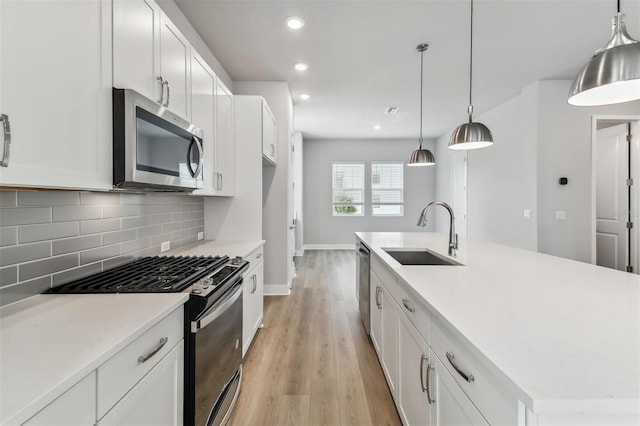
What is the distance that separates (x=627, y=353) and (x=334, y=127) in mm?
6263

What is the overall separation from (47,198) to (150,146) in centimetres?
46

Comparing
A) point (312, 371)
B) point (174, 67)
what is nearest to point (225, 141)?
point (174, 67)

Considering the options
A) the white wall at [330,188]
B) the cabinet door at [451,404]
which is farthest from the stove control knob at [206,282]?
the white wall at [330,188]

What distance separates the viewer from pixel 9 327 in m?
0.92

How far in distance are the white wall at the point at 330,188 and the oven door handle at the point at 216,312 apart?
19.7 ft

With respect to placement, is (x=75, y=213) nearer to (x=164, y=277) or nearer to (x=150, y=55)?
(x=164, y=277)

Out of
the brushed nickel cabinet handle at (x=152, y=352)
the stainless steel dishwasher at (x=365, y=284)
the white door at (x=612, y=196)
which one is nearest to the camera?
the brushed nickel cabinet handle at (x=152, y=352)

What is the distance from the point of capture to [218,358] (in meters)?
1.51

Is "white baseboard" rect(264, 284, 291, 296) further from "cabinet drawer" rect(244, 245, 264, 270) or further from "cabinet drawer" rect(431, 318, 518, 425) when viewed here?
"cabinet drawer" rect(431, 318, 518, 425)

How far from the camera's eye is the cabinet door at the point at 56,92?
0.82 m

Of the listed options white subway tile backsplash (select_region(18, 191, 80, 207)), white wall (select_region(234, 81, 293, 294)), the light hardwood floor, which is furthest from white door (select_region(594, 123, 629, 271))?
white subway tile backsplash (select_region(18, 191, 80, 207))

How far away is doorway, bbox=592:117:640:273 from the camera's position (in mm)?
3967

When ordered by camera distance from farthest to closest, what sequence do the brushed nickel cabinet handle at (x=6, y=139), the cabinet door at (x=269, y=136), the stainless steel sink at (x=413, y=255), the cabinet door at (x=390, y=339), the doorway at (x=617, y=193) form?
the doorway at (x=617, y=193), the cabinet door at (x=269, y=136), the stainless steel sink at (x=413, y=255), the cabinet door at (x=390, y=339), the brushed nickel cabinet handle at (x=6, y=139)

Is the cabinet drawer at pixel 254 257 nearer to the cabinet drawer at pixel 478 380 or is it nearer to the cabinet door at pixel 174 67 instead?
the cabinet door at pixel 174 67
